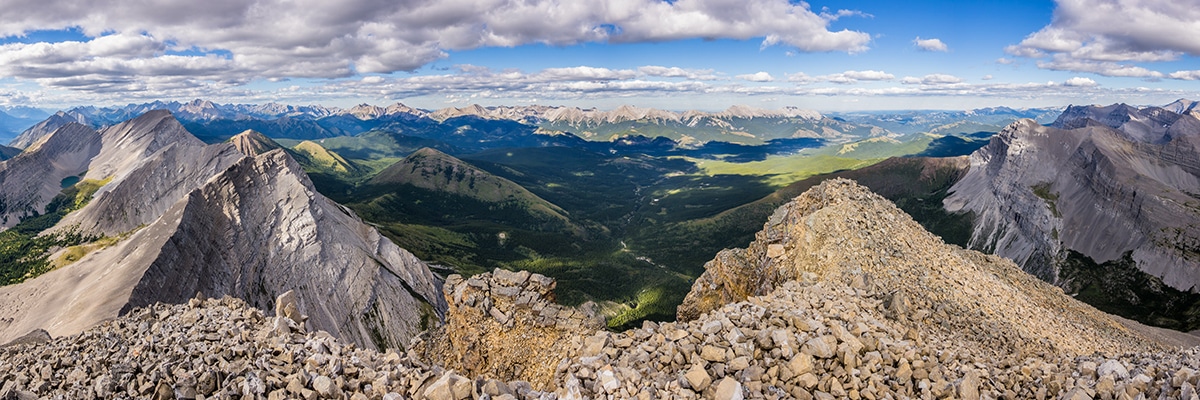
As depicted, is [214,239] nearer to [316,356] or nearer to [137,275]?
[137,275]

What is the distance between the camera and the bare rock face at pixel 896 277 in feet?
101

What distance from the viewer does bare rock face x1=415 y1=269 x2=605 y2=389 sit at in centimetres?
3309

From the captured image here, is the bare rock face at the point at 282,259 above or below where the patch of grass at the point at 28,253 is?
above

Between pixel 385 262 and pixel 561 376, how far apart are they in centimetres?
13117

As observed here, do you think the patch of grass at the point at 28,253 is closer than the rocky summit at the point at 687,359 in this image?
No

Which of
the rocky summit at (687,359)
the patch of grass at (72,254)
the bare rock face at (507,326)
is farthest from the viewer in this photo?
the patch of grass at (72,254)

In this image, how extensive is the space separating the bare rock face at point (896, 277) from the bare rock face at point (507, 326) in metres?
13.5

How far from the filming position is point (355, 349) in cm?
2020

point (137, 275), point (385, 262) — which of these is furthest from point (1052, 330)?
point (385, 262)

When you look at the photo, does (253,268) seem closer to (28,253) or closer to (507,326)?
(507,326)

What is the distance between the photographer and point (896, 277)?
33.1 meters

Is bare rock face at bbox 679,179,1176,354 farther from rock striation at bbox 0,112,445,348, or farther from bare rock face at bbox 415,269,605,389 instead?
rock striation at bbox 0,112,445,348

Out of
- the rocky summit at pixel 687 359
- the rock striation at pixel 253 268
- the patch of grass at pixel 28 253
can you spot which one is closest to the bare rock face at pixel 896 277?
the rocky summit at pixel 687 359

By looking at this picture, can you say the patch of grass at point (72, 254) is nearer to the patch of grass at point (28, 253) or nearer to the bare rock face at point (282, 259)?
the patch of grass at point (28, 253)
